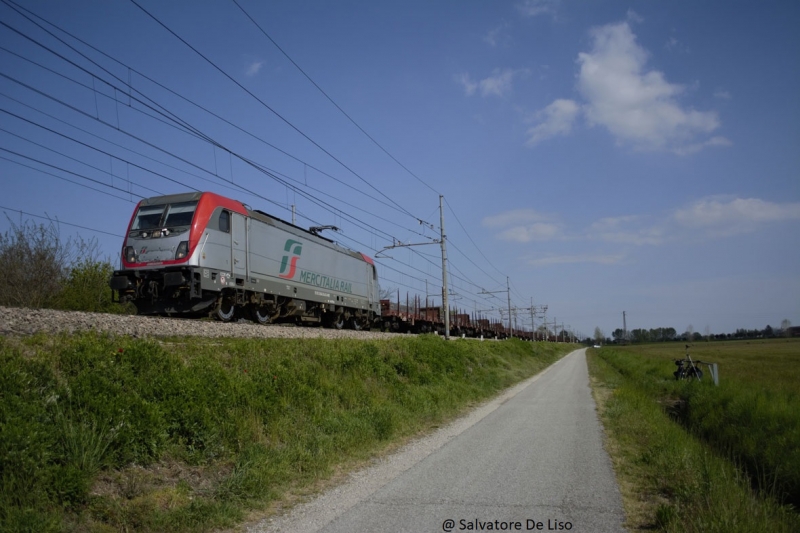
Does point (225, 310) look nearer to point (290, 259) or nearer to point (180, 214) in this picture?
point (180, 214)

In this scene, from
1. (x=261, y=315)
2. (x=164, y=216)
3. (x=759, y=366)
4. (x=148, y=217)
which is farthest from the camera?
(x=759, y=366)

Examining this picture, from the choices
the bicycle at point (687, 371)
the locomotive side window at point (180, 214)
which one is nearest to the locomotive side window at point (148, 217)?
the locomotive side window at point (180, 214)

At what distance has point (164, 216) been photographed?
49.8ft

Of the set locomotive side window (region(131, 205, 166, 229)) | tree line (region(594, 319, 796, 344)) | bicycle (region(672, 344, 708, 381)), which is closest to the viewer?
locomotive side window (region(131, 205, 166, 229))

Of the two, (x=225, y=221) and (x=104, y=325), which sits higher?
(x=225, y=221)

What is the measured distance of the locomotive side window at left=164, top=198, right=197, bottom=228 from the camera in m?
14.9

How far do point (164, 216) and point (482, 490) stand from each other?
1257cm

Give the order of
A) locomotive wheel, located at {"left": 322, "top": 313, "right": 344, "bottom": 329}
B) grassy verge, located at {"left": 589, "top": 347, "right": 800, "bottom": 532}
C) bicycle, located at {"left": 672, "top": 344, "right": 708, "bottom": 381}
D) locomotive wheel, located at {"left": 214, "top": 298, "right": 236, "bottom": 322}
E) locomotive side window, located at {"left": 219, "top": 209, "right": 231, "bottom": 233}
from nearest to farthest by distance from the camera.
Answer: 1. grassy verge, located at {"left": 589, "top": 347, "right": 800, "bottom": 532}
2. locomotive side window, located at {"left": 219, "top": 209, "right": 231, "bottom": 233}
3. locomotive wheel, located at {"left": 214, "top": 298, "right": 236, "bottom": 322}
4. bicycle, located at {"left": 672, "top": 344, "right": 708, "bottom": 381}
5. locomotive wheel, located at {"left": 322, "top": 313, "right": 344, "bottom": 329}

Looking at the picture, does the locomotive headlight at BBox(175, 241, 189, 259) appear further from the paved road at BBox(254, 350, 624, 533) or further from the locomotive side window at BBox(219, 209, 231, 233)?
the paved road at BBox(254, 350, 624, 533)

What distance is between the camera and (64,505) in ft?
15.3

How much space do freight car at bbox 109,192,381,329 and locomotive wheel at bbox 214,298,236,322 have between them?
3cm

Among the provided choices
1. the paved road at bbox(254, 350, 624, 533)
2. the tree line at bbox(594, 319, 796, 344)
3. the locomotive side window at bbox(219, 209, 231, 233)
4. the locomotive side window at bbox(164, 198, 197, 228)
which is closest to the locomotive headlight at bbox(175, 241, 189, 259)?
the locomotive side window at bbox(164, 198, 197, 228)

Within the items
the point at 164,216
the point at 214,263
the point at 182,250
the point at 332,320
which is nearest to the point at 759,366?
the point at 332,320

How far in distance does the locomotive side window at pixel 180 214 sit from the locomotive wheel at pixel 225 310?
2.68 metres
